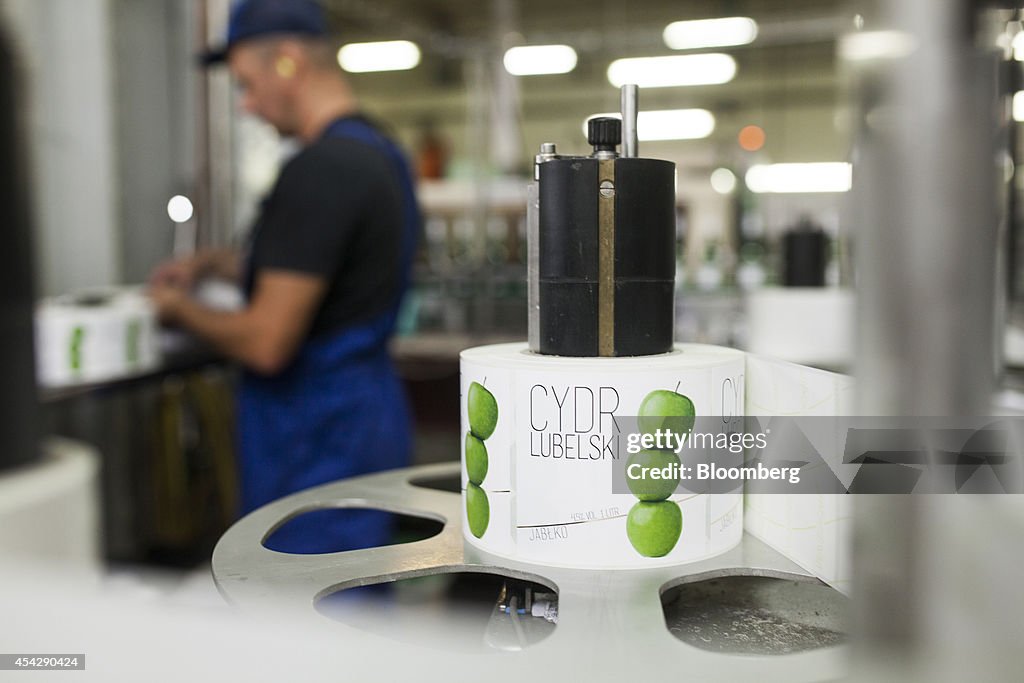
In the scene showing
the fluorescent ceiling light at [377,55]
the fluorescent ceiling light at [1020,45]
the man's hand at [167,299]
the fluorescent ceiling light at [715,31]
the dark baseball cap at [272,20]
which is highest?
the fluorescent ceiling light at [377,55]

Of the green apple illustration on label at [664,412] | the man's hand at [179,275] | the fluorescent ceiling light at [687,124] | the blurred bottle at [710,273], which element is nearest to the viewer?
the green apple illustration on label at [664,412]

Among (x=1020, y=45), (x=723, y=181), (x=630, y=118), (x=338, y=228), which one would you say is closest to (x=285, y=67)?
(x=338, y=228)

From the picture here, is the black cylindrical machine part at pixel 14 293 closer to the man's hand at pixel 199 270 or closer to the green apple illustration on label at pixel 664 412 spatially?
the man's hand at pixel 199 270

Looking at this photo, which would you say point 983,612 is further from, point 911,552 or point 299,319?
point 299,319

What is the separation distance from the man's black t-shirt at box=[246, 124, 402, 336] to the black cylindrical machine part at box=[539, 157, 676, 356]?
997mm

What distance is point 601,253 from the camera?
24.7 inches

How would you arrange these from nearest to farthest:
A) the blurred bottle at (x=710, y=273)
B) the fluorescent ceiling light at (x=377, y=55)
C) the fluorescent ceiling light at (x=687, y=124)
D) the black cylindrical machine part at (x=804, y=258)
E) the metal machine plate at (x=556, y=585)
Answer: the metal machine plate at (x=556, y=585), the black cylindrical machine part at (x=804, y=258), the blurred bottle at (x=710, y=273), the fluorescent ceiling light at (x=377, y=55), the fluorescent ceiling light at (x=687, y=124)

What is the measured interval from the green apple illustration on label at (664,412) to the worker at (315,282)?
109cm

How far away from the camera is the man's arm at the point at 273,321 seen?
5.12ft

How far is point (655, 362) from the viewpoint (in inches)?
23.4

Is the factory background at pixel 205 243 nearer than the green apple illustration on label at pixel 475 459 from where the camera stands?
No

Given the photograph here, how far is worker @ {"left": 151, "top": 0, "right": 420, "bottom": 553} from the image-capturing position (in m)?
1.57

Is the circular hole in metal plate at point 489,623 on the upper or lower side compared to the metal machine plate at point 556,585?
lower

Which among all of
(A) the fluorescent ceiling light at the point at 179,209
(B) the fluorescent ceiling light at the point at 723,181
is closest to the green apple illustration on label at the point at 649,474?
(B) the fluorescent ceiling light at the point at 723,181
